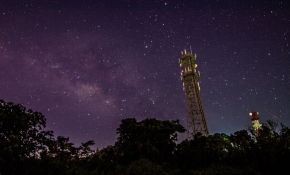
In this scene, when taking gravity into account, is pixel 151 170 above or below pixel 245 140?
below

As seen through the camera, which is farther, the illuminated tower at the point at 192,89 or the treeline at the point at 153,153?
the illuminated tower at the point at 192,89

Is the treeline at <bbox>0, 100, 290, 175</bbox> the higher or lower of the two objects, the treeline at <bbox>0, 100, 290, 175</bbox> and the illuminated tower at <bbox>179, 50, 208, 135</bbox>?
the lower

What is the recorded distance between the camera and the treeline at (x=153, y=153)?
19.4m

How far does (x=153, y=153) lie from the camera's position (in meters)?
31.0

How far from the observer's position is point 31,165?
21312 millimetres

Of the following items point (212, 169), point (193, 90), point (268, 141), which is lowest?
point (212, 169)

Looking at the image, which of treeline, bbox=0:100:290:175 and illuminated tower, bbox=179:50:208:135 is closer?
treeline, bbox=0:100:290:175

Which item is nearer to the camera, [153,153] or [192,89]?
[153,153]

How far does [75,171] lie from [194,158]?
10578 mm

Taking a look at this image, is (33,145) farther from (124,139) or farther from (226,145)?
(226,145)

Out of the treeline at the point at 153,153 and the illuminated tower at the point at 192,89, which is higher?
the illuminated tower at the point at 192,89

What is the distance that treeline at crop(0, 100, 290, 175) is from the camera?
19.4 meters

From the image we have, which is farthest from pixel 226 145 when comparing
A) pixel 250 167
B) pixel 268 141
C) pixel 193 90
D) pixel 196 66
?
pixel 196 66

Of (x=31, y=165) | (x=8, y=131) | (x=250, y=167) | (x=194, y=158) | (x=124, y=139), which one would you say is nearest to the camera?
(x=8, y=131)
